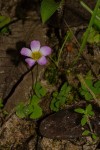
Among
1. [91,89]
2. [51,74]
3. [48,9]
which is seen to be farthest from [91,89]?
[48,9]

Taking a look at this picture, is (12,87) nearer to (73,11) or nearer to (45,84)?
(45,84)

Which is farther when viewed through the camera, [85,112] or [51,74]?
[51,74]

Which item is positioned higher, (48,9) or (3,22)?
(48,9)

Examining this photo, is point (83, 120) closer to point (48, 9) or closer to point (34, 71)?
point (34, 71)

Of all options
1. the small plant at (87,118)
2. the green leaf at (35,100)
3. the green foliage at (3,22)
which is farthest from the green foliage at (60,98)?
the green foliage at (3,22)

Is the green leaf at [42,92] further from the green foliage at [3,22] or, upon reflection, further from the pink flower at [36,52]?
the green foliage at [3,22]

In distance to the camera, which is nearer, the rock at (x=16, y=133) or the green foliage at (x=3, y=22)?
the rock at (x=16, y=133)
